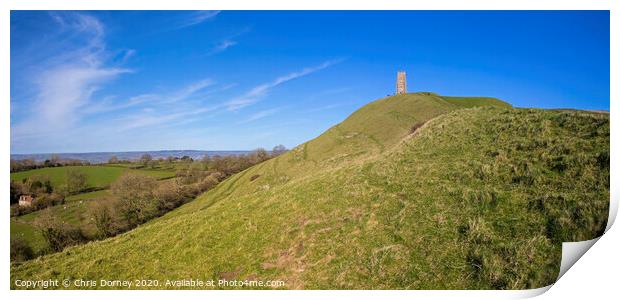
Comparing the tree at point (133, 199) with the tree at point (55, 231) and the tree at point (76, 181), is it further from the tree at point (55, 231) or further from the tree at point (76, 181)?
the tree at point (55, 231)

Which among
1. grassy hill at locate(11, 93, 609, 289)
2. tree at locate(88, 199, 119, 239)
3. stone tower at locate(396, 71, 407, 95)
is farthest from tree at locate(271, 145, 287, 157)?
grassy hill at locate(11, 93, 609, 289)

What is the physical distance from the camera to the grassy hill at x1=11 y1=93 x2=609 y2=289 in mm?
7406

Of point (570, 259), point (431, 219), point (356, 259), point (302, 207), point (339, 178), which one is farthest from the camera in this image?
point (339, 178)

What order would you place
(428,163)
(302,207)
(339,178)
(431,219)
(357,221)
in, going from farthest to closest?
(339,178) < (428,163) < (302,207) < (357,221) < (431,219)

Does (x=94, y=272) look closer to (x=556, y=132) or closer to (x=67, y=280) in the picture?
(x=67, y=280)

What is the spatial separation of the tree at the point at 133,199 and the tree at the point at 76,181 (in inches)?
132

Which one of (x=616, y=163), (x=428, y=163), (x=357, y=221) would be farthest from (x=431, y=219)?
(x=616, y=163)

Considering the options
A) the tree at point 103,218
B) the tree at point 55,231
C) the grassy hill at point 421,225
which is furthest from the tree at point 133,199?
the grassy hill at point 421,225

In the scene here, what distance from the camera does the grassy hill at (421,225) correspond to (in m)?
7.41

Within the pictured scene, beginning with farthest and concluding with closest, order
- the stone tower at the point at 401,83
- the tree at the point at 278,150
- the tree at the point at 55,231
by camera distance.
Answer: the tree at the point at 278,150
the stone tower at the point at 401,83
the tree at the point at 55,231

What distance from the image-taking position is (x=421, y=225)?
8.70 meters

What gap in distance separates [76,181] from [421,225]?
3631 cm

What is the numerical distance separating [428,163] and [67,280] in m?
12.2

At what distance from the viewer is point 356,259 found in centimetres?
809
